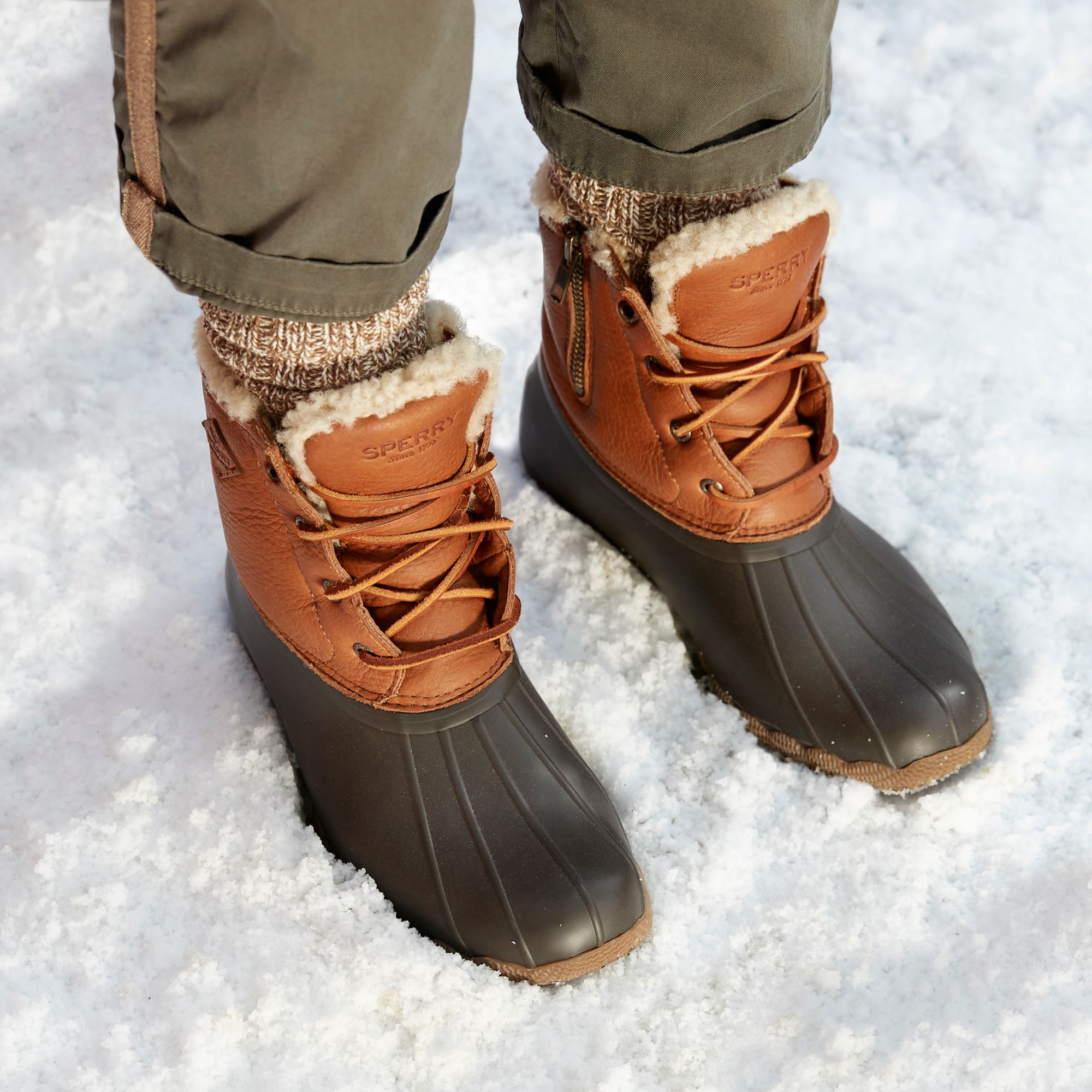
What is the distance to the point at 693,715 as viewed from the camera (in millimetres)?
1036

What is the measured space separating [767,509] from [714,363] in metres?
0.15

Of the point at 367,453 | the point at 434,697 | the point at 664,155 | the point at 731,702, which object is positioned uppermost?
the point at 664,155

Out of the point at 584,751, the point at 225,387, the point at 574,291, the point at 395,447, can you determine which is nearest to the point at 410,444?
the point at 395,447

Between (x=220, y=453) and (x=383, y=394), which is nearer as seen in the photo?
(x=383, y=394)

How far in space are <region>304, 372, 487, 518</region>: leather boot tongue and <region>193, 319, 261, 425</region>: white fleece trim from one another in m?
0.06

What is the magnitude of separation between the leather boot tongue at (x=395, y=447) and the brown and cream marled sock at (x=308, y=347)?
50mm

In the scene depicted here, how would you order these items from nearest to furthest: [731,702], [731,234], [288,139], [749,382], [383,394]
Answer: [288,139]
[383,394]
[731,234]
[749,382]
[731,702]

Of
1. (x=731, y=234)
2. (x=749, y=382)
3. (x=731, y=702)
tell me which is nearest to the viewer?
(x=731, y=234)

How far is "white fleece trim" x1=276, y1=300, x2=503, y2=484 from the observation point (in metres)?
0.72

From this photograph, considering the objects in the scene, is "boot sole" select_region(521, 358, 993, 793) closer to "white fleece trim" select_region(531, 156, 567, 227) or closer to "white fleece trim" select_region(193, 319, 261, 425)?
"white fleece trim" select_region(531, 156, 567, 227)

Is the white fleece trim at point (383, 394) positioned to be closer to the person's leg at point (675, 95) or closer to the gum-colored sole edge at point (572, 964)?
the person's leg at point (675, 95)

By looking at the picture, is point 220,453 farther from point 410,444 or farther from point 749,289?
point 749,289

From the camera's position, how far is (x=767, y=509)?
3.19 ft

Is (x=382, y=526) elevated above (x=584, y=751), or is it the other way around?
(x=382, y=526)
